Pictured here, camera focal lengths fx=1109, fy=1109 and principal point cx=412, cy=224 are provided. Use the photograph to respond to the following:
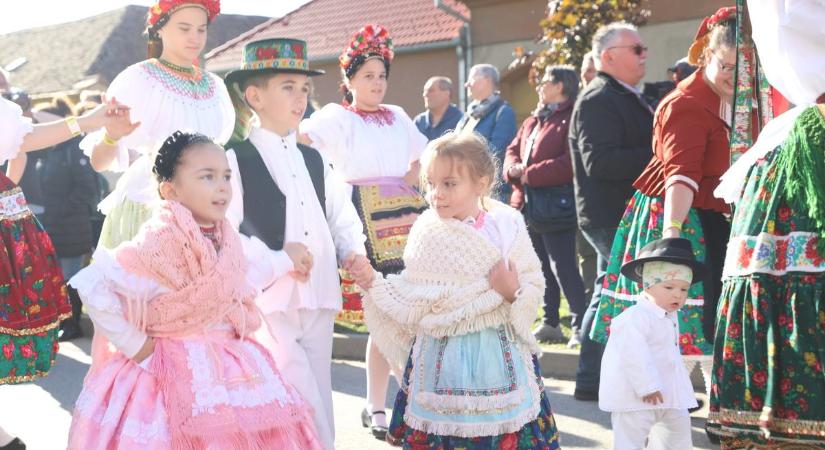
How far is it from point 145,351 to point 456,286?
125 cm

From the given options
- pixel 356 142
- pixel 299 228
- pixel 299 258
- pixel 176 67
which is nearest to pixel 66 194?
A: pixel 176 67

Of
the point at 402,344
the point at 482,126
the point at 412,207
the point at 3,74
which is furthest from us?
the point at 482,126

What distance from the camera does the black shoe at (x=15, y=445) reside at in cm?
544

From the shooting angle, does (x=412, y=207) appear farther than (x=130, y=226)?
Yes

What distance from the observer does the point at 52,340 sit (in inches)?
213

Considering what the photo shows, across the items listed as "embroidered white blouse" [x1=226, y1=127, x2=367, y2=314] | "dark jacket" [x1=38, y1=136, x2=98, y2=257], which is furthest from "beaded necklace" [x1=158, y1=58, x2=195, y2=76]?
"dark jacket" [x1=38, y1=136, x2=98, y2=257]

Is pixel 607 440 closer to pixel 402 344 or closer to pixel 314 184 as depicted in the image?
pixel 402 344

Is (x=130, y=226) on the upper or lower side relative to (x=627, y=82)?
lower

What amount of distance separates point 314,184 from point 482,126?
3.99 meters

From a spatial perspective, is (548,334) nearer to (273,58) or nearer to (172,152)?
(273,58)

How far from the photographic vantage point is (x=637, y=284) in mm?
5363

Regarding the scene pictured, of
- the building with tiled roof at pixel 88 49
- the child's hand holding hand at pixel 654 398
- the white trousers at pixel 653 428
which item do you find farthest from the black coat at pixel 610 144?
the building with tiled roof at pixel 88 49

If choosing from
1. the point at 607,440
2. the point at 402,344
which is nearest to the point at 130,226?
the point at 402,344

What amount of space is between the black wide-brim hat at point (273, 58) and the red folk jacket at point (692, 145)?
5.86 ft
